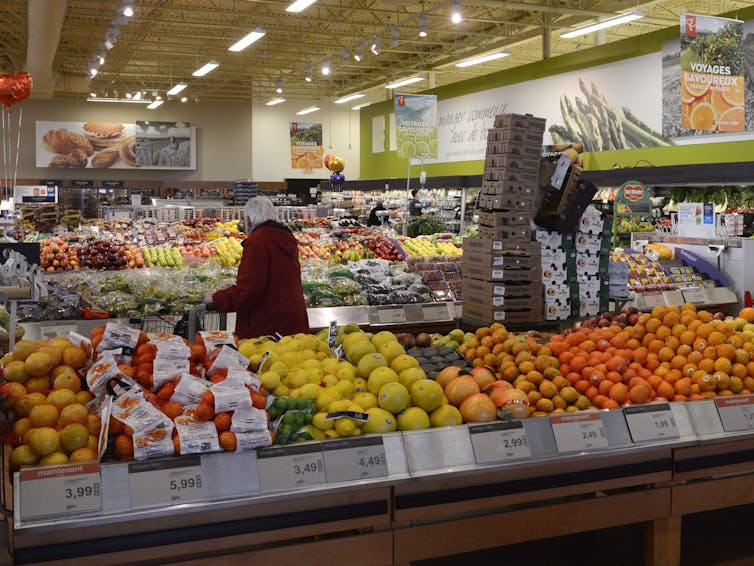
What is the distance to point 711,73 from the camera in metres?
8.86

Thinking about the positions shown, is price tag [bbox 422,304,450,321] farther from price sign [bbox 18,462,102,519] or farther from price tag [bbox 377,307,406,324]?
price sign [bbox 18,462,102,519]

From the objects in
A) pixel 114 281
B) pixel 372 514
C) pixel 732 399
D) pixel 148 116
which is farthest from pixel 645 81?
pixel 148 116

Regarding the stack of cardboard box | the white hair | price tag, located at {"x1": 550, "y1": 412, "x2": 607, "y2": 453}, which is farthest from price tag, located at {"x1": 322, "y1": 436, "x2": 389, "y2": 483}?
the stack of cardboard box

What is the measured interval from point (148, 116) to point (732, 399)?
1066 inches

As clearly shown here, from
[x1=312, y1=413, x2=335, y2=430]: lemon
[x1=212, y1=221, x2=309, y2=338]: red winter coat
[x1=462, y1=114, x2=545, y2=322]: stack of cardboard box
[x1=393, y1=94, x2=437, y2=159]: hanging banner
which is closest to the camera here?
[x1=312, y1=413, x2=335, y2=430]: lemon

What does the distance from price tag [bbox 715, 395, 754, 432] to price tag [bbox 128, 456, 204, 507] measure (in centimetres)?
189

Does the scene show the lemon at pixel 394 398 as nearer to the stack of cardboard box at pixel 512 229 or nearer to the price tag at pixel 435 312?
the stack of cardboard box at pixel 512 229

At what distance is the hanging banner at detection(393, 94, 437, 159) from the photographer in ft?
39.3

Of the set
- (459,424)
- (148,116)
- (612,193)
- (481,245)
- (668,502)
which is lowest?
(668,502)

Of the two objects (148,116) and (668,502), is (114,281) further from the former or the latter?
(148,116)

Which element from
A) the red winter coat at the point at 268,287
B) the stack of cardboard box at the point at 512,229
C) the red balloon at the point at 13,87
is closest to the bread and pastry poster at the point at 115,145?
the red balloon at the point at 13,87

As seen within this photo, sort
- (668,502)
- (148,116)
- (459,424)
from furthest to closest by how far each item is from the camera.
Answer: (148,116) < (668,502) < (459,424)

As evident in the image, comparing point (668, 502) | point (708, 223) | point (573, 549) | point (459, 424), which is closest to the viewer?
point (459, 424)

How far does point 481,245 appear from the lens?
20.0ft
